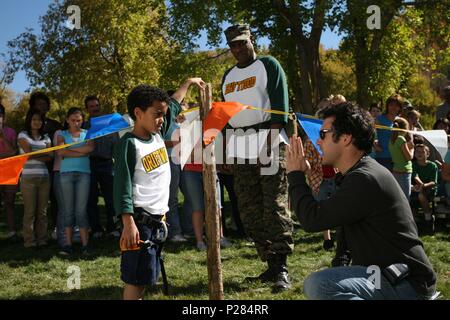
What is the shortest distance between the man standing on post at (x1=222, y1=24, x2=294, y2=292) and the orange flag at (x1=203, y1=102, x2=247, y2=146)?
69cm

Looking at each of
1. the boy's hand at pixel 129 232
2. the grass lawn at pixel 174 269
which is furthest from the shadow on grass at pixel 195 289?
the boy's hand at pixel 129 232

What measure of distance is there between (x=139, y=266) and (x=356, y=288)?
157 cm

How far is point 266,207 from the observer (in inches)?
191

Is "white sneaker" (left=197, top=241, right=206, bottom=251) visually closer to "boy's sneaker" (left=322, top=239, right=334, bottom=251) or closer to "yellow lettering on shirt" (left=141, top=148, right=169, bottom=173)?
"boy's sneaker" (left=322, top=239, right=334, bottom=251)

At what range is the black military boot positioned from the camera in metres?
4.70

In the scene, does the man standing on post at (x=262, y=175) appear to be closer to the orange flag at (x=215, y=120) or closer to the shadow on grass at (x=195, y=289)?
the shadow on grass at (x=195, y=289)

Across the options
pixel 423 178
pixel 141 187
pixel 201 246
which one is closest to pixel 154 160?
pixel 141 187

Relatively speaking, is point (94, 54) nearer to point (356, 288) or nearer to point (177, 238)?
point (177, 238)

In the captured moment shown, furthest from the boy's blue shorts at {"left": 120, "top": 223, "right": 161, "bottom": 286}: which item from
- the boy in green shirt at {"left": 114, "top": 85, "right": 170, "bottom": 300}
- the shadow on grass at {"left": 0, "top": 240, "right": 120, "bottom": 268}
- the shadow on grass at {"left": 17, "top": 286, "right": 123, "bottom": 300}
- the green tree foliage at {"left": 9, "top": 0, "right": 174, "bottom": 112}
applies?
the green tree foliage at {"left": 9, "top": 0, "right": 174, "bottom": 112}

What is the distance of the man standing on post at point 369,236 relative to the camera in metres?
2.97

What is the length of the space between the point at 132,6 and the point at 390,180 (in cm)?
1819

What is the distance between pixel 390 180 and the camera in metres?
3.05
